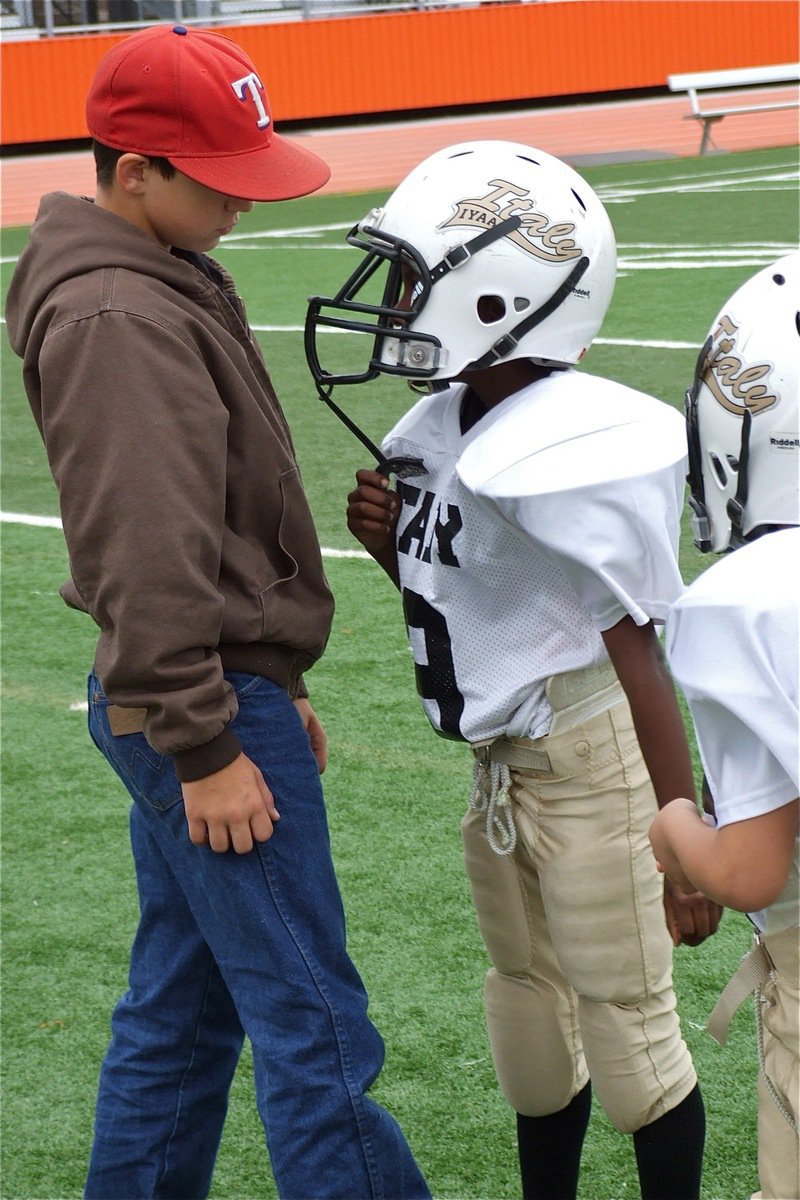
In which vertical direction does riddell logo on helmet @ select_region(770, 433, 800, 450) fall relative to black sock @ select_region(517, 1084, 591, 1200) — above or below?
above

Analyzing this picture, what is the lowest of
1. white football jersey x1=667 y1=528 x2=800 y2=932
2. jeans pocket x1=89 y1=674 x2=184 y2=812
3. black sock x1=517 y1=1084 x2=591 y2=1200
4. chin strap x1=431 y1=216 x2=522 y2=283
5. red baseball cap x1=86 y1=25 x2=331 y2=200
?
black sock x1=517 y1=1084 x2=591 y2=1200

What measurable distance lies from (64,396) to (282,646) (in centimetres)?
45

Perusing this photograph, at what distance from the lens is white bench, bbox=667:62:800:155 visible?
19.2 metres

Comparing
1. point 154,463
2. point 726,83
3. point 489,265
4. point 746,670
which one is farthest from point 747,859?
point 726,83

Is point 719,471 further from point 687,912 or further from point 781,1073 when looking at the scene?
point 781,1073

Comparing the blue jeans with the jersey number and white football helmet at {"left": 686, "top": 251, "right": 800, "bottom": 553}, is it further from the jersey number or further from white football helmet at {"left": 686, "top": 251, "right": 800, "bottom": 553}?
white football helmet at {"left": 686, "top": 251, "right": 800, "bottom": 553}

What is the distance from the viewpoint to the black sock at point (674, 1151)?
6.85 ft

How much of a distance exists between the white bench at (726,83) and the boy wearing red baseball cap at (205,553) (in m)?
18.5

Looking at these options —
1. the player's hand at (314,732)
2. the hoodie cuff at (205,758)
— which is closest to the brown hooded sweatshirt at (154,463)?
the hoodie cuff at (205,758)

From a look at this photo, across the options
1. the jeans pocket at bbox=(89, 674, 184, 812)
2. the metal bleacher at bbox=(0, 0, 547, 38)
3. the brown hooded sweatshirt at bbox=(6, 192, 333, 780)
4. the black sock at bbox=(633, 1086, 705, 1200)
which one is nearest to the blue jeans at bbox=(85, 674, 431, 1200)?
the jeans pocket at bbox=(89, 674, 184, 812)

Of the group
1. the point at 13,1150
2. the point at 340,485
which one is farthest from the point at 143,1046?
the point at 340,485

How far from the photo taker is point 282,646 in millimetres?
1999

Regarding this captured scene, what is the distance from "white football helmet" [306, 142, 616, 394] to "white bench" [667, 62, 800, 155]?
60.0 ft

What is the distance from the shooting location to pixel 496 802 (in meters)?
2.09
